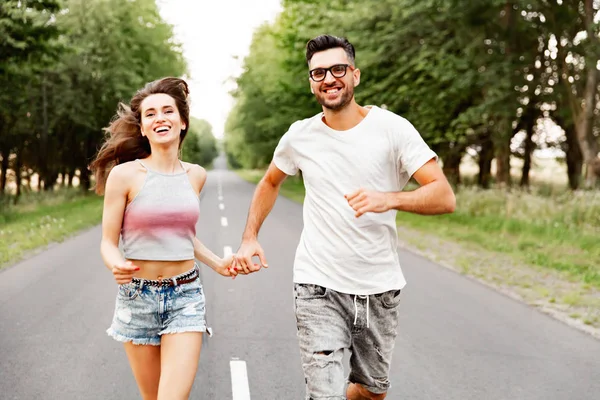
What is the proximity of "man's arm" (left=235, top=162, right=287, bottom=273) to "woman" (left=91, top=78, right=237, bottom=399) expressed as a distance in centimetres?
34

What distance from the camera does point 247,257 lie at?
328cm

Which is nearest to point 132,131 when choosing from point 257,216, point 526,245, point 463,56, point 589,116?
point 257,216

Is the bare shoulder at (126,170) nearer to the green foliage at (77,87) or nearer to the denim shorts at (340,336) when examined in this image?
the denim shorts at (340,336)

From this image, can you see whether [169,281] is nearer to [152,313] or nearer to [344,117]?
[152,313]

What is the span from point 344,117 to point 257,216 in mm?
765

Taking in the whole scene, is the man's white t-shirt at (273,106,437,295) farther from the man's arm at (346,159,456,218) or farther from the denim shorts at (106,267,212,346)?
the denim shorts at (106,267,212,346)

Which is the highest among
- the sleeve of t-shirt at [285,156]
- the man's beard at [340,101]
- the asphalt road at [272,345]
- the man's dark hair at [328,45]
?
the man's dark hair at [328,45]

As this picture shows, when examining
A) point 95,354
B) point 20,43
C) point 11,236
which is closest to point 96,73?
point 20,43

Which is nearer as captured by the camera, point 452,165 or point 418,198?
point 418,198

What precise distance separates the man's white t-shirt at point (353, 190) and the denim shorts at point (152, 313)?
571 millimetres

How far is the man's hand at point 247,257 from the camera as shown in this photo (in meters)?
3.28

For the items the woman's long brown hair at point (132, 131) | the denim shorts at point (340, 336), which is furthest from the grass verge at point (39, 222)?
the denim shorts at point (340, 336)

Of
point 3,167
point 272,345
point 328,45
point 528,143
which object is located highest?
point 528,143

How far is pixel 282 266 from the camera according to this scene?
9820 mm
